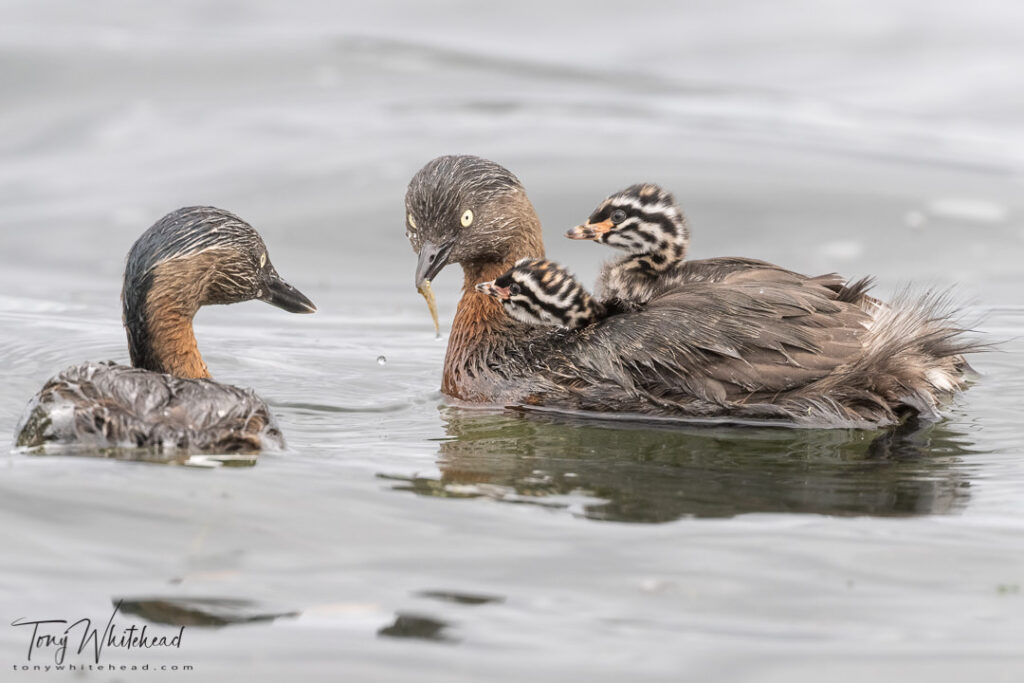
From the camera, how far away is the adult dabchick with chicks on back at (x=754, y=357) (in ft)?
25.1

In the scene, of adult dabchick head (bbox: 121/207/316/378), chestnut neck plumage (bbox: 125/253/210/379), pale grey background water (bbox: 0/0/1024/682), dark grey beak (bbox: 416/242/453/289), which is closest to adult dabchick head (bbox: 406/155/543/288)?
dark grey beak (bbox: 416/242/453/289)

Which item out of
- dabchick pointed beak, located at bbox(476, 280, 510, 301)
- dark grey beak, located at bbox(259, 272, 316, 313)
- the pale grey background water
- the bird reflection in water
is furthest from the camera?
dabchick pointed beak, located at bbox(476, 280, 510, 301)

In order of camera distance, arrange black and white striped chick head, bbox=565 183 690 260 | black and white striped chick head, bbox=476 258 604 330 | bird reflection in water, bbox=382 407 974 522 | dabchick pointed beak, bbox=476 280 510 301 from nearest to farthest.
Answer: bird reflection in water, bbox=382 407 974 522 → black and white striped chick head, bbox=476 258 604 330 → black and white striped chick head, bbox=565 183 690 260 → dabchick pointed beak, bbox=476 280 510 301

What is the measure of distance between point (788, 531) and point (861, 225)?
824 centimetres

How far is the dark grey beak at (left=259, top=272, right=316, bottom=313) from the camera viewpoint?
8031 mm

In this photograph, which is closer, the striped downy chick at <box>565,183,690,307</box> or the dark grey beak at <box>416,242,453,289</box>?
the striped downy chick at <box>565,183,690,307</box>

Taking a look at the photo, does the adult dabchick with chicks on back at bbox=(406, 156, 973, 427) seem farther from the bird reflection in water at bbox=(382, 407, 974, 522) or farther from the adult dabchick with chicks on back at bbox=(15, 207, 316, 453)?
the adult dabchick with chicks on back at bbox=(15, 207, 316, 453)

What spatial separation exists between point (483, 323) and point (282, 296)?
4.28ft

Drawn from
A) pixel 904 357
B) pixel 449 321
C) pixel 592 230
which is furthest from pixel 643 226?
pixel 449 321

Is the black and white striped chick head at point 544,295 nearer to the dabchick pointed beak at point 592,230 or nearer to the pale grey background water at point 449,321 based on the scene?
the dabchick pointed beak at point 592,230

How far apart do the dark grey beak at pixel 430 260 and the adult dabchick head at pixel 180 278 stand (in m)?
1.17

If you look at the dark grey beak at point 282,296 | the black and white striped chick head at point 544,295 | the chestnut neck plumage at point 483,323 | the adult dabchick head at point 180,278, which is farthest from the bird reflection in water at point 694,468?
the adult dabchick head at point 180,278

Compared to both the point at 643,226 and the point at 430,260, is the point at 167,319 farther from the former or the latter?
the point at 643,226

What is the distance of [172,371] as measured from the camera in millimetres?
7551
